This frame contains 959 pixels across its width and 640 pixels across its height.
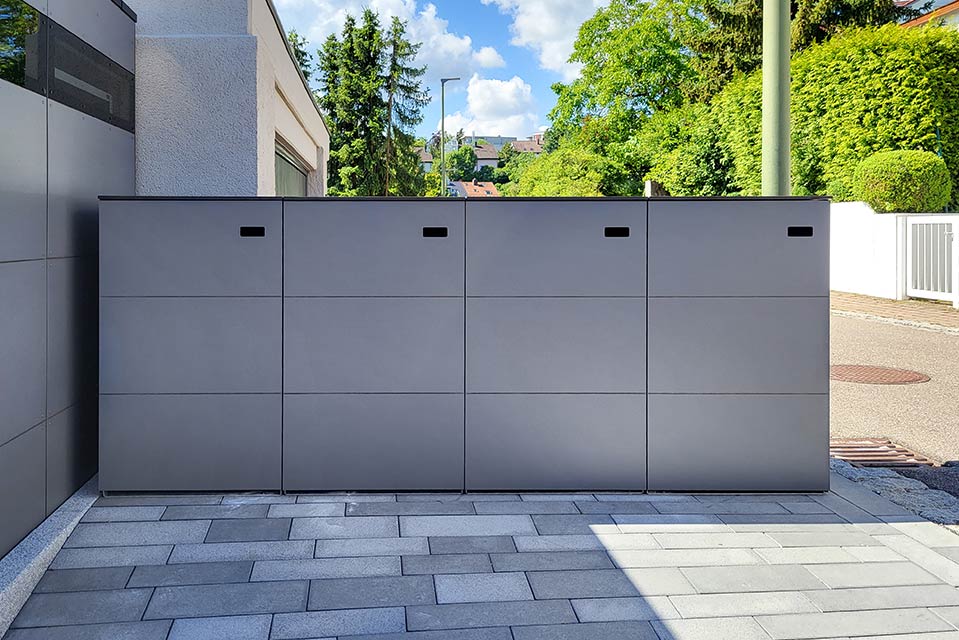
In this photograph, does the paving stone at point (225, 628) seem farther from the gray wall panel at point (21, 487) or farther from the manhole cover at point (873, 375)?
the manhole cover at point (873, 375)

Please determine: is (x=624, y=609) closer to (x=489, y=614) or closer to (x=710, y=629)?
(x=710, y=629)

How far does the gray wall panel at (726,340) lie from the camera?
5688 mm

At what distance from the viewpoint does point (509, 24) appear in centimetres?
10188

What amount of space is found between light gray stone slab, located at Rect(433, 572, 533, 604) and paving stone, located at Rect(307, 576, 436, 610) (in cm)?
6

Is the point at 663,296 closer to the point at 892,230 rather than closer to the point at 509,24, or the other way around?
the point at 892,230

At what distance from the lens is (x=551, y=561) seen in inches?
178

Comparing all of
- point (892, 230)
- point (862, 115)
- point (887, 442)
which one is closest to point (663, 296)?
point (887, 442)

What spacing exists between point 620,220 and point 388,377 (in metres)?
1.68

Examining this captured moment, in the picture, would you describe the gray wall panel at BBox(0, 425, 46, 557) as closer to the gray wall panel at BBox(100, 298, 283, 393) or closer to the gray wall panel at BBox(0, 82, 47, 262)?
the gray wall panel at BBox(100, 298, 283, 393)

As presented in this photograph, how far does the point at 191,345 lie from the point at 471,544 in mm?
2098

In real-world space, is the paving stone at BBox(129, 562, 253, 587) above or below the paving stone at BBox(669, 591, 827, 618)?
above

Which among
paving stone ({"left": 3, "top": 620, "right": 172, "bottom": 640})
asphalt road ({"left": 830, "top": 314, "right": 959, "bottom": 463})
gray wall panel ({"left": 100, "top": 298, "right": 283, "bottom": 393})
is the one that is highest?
gray wall panel ({"left": 100, "top": 298, "right": 283, "bottom": 393})

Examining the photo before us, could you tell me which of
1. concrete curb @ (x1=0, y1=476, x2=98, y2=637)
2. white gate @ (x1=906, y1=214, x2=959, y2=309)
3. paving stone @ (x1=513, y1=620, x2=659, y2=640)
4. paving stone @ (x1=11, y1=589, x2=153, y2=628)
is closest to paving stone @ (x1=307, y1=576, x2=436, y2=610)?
paving stone @ (x1=513, y1=620, x2=659, y2=640)

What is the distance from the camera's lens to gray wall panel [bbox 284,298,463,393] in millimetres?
5629
